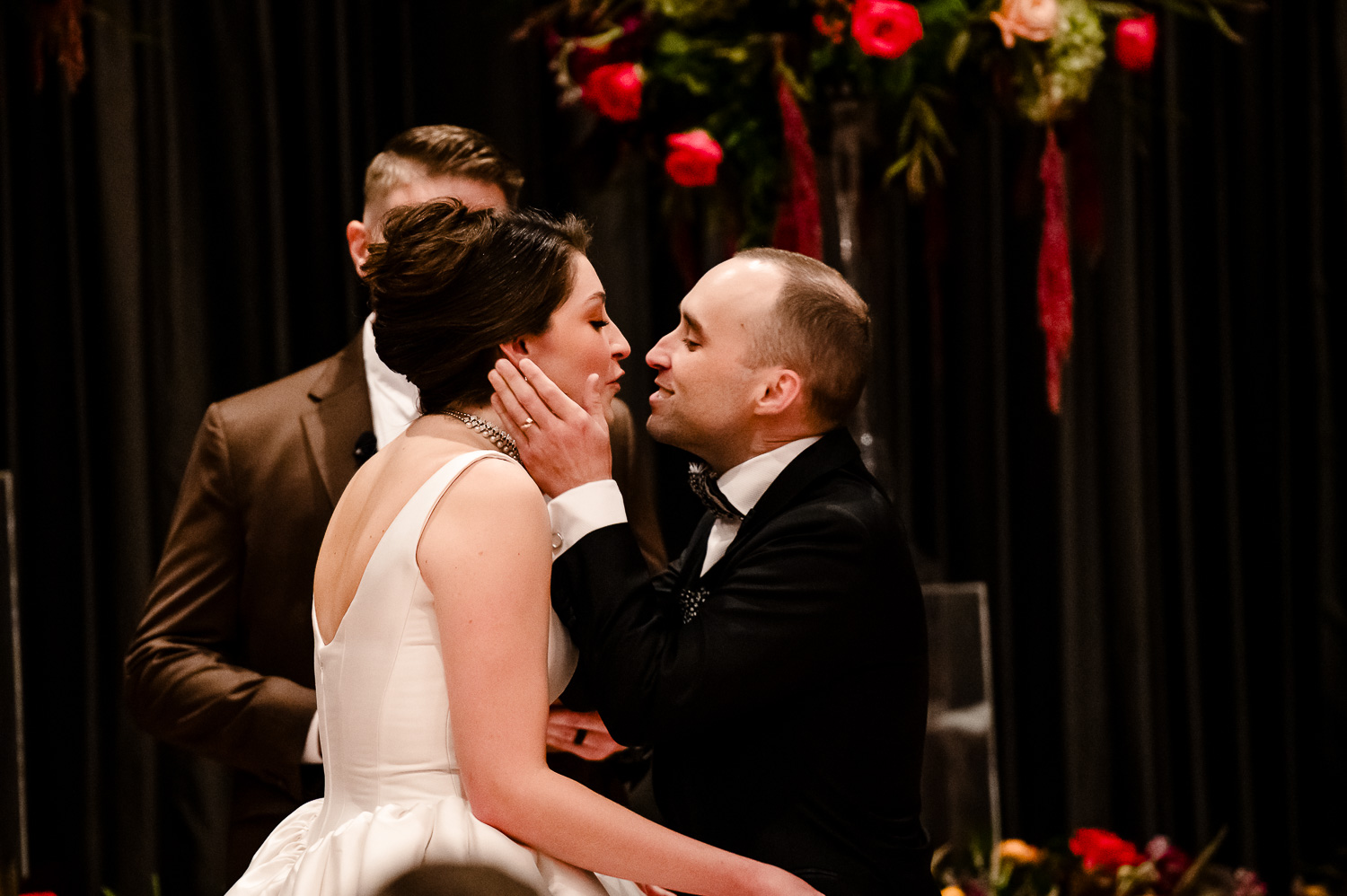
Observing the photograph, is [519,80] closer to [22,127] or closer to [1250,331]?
[22,127]

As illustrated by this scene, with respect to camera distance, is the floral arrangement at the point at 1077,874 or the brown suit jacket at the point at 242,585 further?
the floral arrangement at the point at 1077,874

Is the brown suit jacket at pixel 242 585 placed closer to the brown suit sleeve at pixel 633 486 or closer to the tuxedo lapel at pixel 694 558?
the brown suit sleeve at pixel 633 486

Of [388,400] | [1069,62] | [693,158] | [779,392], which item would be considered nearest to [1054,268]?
[1069,62]

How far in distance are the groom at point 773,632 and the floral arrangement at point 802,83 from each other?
81 cm

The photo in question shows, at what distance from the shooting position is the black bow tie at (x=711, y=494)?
5.49ft

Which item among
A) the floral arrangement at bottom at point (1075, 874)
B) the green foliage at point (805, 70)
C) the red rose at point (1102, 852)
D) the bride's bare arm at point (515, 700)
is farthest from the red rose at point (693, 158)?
the red rose at point (1102, 852)

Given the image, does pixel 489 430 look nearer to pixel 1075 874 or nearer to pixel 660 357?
pixel 660 357

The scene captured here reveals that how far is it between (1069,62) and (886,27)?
0.39 metres

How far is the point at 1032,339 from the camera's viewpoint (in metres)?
3.50

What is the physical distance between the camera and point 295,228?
315cm

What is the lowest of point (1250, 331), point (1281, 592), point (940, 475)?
point (1281, 592)

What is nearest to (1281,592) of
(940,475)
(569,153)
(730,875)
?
(940,475)

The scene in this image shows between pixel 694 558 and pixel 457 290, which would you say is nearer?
pixel 457 290

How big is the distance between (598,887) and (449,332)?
25.6 inches
